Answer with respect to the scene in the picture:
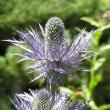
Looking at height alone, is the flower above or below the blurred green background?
below

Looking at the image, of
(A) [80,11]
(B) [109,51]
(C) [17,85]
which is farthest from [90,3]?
(C) [17,85]

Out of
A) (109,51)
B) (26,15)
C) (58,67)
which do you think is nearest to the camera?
(58,67)

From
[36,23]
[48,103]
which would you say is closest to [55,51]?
[48,103]

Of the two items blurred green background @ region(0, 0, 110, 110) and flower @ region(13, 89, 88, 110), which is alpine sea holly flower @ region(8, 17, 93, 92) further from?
blurred green background @ region(0, 0, 110, 110)

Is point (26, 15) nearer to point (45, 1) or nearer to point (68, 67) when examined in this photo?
point (45, 1)

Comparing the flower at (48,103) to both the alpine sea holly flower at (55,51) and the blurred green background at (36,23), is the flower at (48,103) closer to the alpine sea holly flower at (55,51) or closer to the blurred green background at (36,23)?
the alpine sea holly flower at (55,51)

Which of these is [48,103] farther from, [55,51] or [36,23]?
[36,23]

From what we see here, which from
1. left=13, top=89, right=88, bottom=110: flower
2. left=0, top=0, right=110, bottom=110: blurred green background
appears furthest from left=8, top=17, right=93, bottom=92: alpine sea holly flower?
left=0, top=0, right=110, bottom=110: blurred green background

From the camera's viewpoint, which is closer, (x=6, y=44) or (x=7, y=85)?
(x=7, y=85)
